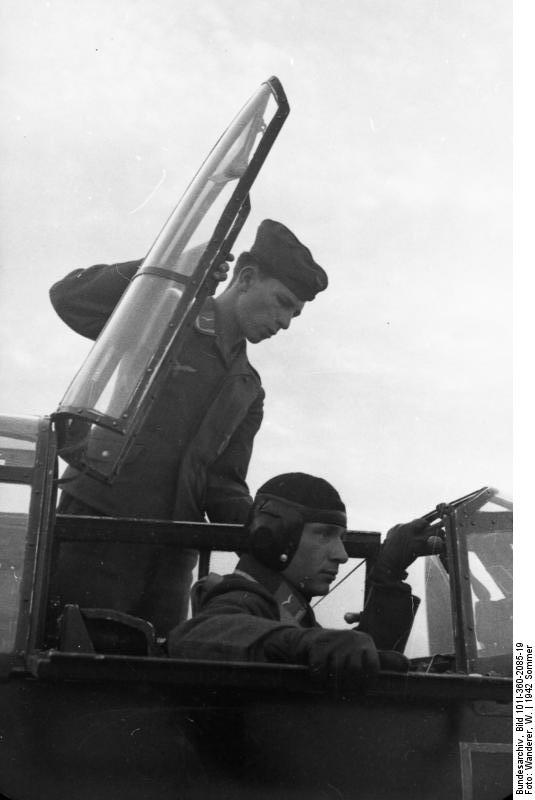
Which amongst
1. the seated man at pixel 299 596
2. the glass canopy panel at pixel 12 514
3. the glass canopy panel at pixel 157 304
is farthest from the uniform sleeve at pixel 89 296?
the seated man at pixel 299 596

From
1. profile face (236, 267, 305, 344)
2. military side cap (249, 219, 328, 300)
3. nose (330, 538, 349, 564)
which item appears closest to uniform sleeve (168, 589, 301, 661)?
nose (330, 538, 349, 564)

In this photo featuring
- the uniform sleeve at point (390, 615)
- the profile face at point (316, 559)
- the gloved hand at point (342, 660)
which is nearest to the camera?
the gloved hand at point (342, 660)

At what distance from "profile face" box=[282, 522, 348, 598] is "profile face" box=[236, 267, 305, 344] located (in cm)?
68

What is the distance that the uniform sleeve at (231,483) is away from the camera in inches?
118

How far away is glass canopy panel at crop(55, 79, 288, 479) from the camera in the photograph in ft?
8.04

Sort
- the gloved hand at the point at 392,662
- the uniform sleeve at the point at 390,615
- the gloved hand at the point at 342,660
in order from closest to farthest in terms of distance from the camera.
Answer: the gloved hand at the point at 342,660, the gloved hand at the point at 392,662, the uniform sleeve at the point at 390,615

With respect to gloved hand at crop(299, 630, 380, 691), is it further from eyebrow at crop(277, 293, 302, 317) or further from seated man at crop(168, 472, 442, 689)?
eyebrow at crop(277, 293, 302, 317)

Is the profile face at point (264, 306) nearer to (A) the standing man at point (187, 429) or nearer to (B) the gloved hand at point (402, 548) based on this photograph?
(A) the standing man at point (187, 429)

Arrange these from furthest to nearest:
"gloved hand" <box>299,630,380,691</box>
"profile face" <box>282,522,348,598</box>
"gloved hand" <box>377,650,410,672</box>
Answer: "profile face" <box>282,522,348,598</box> → "gloved hand" <box>377,650,410,672</box> → "gloved hand" <box>299,630,380,691</box>

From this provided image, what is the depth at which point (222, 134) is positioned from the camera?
2881mm

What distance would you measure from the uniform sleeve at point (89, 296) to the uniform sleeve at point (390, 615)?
1.13 metres

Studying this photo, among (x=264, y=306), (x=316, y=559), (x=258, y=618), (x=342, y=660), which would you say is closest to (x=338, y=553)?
(x=316, y=559)

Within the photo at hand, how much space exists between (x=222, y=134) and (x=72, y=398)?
96cm

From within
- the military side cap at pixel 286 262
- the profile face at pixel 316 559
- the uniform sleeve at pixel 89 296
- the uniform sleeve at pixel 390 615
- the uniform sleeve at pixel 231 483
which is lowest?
the uniform sleeve at pixel 390 615
